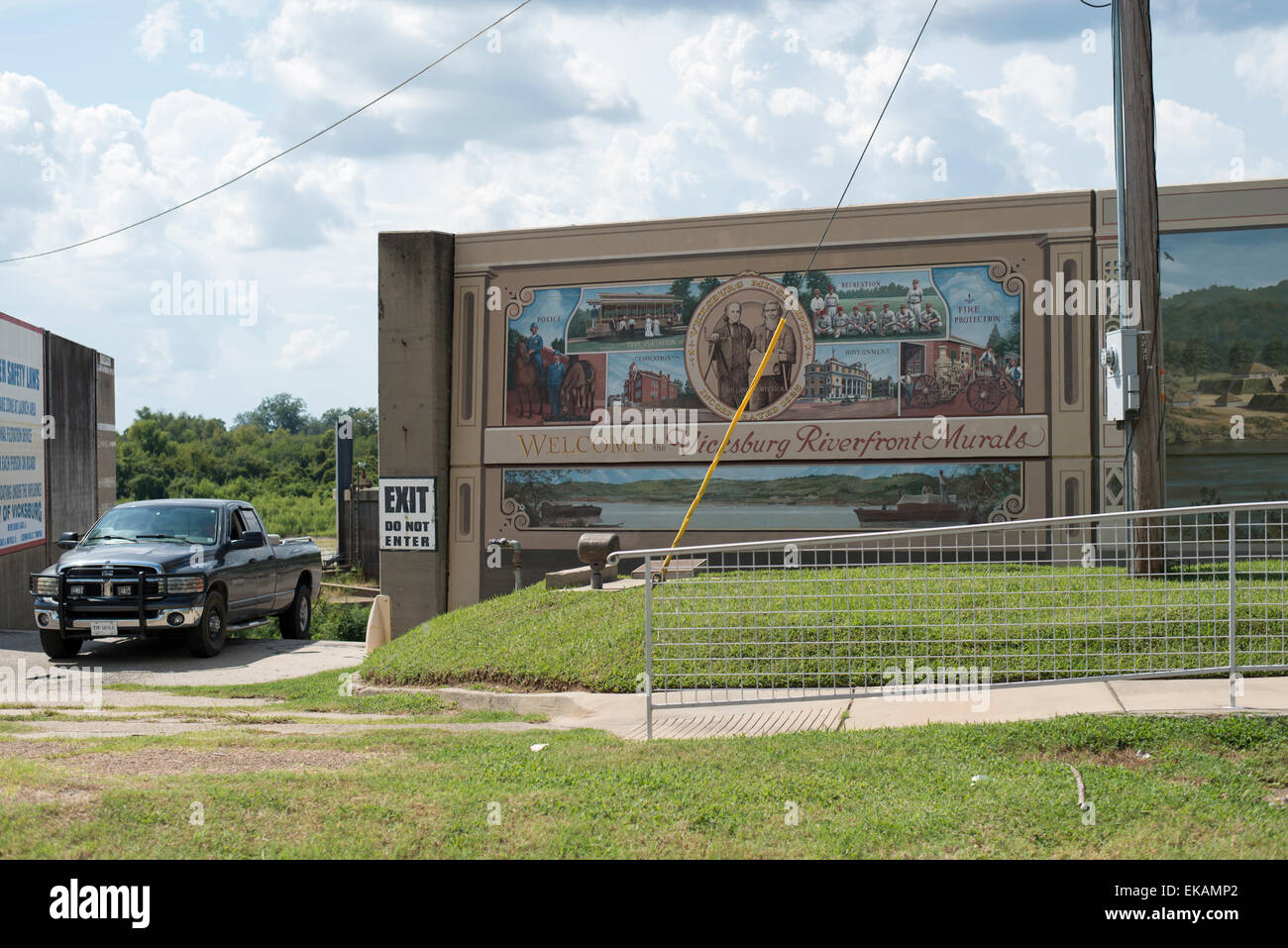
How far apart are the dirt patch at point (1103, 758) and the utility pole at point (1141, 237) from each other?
642cm

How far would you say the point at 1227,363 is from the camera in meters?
17.6

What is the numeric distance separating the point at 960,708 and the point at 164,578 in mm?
10257

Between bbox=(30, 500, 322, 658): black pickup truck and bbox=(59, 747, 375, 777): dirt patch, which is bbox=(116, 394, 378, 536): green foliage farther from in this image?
bbox=(59, 747, 375, 777): dirt patch

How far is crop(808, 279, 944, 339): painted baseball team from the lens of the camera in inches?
727

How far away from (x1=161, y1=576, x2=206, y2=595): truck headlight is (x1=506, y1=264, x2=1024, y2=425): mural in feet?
23.6

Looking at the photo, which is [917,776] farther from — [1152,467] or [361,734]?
[1152,467]

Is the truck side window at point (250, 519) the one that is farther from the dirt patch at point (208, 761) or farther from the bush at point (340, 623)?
the dirt patch at point (208, 761)

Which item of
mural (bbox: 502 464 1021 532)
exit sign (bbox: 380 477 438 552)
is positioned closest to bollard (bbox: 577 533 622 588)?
mural (bbox: 502 464 1021 532)

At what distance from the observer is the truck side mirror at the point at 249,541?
15.8 meters

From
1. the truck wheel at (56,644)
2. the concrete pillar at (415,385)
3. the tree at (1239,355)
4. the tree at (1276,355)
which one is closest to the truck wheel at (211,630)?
the truck wheel at (56,644)

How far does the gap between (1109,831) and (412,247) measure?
1777cm

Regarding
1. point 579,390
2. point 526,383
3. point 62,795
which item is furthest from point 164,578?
point 62,795

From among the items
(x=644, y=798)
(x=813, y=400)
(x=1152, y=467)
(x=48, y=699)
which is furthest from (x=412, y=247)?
(x=644, y=798)
